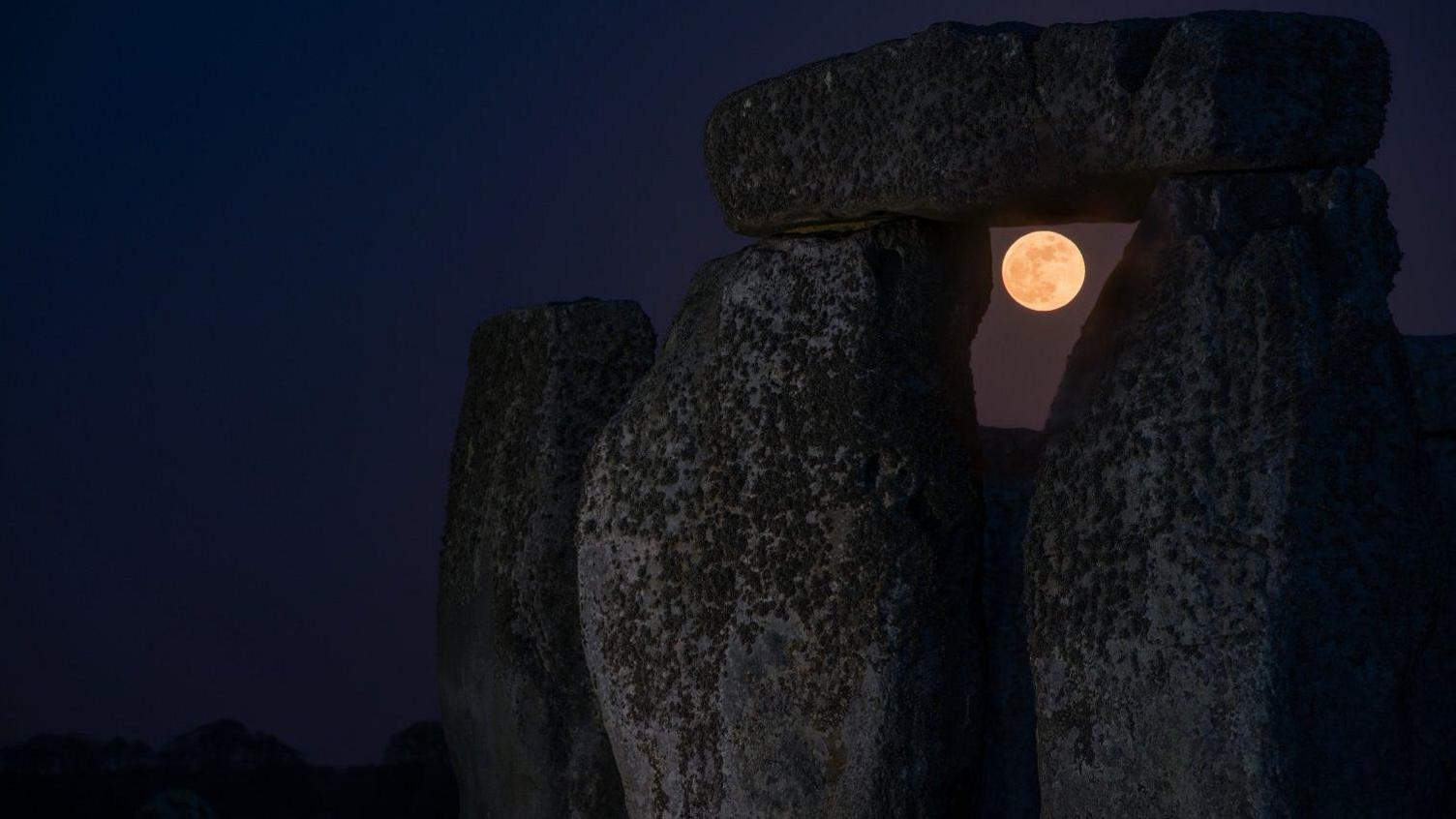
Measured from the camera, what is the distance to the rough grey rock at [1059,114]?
3.83m

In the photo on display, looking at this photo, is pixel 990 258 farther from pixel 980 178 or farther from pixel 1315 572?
pixel 1315 572

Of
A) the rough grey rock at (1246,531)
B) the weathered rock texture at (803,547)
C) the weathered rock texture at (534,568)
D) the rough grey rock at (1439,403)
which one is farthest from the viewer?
the rough grey rock at (1439,403)

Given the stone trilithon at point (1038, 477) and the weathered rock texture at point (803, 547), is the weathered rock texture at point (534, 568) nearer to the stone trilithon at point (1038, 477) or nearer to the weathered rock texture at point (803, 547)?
the stone trilithon at point (1038, 477)

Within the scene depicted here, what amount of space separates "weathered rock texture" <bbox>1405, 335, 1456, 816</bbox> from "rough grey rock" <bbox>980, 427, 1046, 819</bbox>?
2.80 feet

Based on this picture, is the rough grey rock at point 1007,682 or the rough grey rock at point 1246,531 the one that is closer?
the rough grey rock at point 1246,531

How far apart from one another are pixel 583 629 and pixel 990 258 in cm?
138

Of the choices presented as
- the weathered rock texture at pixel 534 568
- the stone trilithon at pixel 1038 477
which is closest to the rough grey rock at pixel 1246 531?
the stone trilithon at pixel 1038 477

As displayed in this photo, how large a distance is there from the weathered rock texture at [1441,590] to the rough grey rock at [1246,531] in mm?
124

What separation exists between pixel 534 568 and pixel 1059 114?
199cm

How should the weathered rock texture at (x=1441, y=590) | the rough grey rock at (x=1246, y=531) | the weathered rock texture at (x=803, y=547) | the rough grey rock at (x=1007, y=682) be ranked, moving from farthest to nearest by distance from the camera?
1. the rough grey rock at (x=1007, y=682)
2. the weathered rock texture at (x=803, y=547)
3. the weathered rock texture at (x=1441, y=590)
4. the rough grey rock at (x=1246, y=531)

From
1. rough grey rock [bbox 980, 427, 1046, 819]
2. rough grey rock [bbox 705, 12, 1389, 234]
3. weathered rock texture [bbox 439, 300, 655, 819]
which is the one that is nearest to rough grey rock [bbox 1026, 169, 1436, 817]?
rough grey rock [bbox 705, 12, 1389, 234]

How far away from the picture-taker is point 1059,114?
400 cm

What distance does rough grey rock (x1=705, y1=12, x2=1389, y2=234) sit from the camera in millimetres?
3834

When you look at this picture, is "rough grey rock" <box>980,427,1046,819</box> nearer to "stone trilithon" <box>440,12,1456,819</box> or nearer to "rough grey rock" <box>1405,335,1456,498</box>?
"stone trilithon" <box>440,12,1456,819</box>
